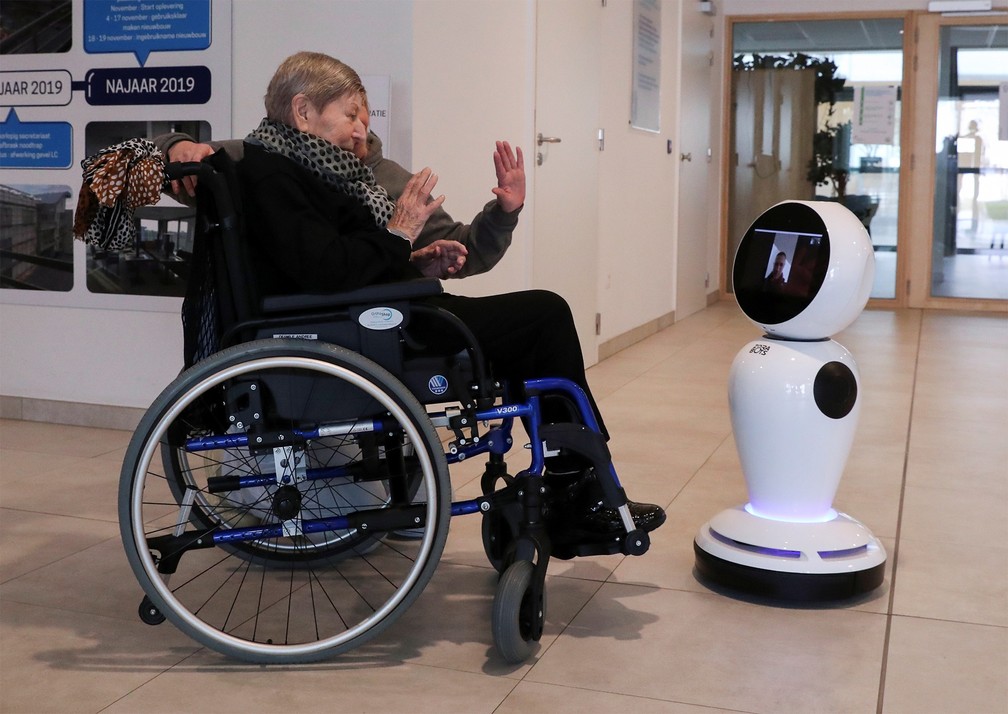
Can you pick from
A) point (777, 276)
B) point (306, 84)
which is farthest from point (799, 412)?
point (306, 84)

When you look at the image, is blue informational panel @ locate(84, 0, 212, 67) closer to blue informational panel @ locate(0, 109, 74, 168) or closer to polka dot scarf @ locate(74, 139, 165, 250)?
blue informational panel @ locate(0, 109, 74, 168)

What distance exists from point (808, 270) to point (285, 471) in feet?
3.41

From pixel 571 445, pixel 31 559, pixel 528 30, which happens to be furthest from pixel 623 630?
pixel 528 30

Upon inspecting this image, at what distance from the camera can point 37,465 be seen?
3082mm

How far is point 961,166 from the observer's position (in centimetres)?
768

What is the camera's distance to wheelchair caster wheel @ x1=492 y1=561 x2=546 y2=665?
5.76 ft

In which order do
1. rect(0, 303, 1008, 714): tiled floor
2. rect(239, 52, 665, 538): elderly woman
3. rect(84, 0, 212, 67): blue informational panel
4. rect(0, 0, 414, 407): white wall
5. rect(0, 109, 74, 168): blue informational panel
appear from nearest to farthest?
rect(0, 303, 1008, 714): tiled floor → rect(239, 52, 665, 538): elderly woman → rect(0, 0, 414, 407): white wall → rect(84, 0, 212, 67): blue informational panel → rect(0, 109, 74, 168): blue informational panel

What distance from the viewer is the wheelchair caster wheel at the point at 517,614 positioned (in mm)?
1757

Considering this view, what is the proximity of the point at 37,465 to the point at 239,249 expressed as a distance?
1.62 meters

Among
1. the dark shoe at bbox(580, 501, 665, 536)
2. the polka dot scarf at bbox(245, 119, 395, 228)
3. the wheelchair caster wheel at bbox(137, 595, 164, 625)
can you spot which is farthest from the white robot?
the wheelchair caster wheel at bbox(137, 595, 164, 625)

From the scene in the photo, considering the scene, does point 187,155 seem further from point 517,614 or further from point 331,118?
point 517,614

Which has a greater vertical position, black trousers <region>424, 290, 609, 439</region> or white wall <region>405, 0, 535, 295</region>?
white wall <region>405, 0, 535, 295</region>

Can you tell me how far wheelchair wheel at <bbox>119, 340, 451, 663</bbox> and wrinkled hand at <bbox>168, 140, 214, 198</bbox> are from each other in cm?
34

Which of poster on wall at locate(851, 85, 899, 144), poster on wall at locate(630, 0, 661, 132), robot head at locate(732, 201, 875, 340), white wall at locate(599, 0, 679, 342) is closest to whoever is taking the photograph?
robot head at locate(732, 201, 875, 340)
